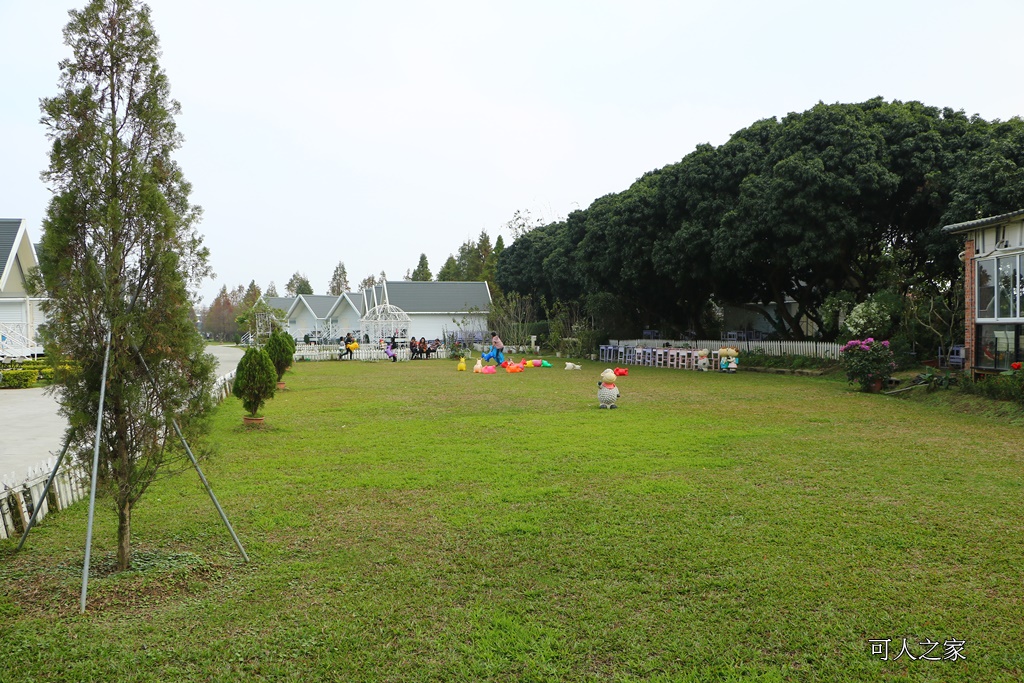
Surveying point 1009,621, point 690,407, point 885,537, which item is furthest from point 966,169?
point 1009,621

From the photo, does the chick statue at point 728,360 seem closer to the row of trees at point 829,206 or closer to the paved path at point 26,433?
the row of trees at point 829,206

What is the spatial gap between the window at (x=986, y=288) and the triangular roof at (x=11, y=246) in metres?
27.9

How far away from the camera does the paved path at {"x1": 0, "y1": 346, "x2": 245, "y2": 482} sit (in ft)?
28.1

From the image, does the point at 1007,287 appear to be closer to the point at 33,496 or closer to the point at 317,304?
the point at 33,496

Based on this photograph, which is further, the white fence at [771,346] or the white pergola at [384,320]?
the white pergola at [384,320]

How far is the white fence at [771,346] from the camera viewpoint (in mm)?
22484

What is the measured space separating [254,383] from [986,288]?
14.7m

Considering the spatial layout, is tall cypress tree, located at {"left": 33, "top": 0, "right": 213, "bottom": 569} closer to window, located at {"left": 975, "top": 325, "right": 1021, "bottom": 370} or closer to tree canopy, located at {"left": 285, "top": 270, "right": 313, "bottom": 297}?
window, located at {"left": 975, "top": 325, "right": 1021, "bottom": 370}

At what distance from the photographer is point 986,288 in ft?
49.2

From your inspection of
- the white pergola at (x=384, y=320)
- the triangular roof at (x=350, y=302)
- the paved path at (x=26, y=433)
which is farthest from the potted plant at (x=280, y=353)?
the triangular roof at (x=350, y=302)

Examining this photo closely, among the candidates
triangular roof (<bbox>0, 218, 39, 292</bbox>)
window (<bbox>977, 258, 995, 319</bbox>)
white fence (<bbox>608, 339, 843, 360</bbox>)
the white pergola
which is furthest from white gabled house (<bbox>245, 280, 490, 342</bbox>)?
window (<bbox>977, 258, 995, 319</bbox>)

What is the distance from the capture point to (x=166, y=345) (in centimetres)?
492

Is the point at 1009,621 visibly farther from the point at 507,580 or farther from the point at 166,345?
the point at 166,345

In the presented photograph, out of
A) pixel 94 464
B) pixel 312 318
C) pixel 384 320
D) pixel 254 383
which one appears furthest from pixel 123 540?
pixel 312 318
